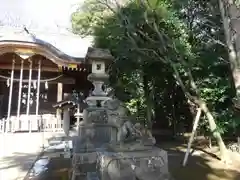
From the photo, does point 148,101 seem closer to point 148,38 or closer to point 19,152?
point 148,38

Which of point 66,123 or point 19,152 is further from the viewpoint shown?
point 66,123

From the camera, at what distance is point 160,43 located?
823 cm

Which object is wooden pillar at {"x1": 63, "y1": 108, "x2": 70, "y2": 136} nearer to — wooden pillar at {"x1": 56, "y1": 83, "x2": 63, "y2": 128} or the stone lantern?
wooden pillar at {"x1": 56, "y1": 83, "x2": 63, "y2": 128}

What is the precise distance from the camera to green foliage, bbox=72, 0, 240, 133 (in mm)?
8195

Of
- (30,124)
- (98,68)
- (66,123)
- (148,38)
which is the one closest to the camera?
(98,68)

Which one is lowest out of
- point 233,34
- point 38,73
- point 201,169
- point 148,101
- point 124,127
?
point 201,169

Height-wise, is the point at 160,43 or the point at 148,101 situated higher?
the point at 160,43

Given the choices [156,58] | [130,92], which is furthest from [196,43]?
[130,92]

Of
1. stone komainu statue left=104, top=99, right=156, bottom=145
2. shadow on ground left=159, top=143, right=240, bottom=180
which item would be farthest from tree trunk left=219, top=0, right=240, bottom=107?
stone komainu statue left=104, top=99, right=156, bottom=145

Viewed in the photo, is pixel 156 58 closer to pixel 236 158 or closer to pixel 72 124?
pixel 236 158

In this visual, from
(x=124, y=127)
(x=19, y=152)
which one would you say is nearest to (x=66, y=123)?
(x=19, y=152)

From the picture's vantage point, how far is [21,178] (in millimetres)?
5480

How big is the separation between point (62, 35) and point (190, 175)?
11.5 metres

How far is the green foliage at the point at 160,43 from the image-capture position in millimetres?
8195
